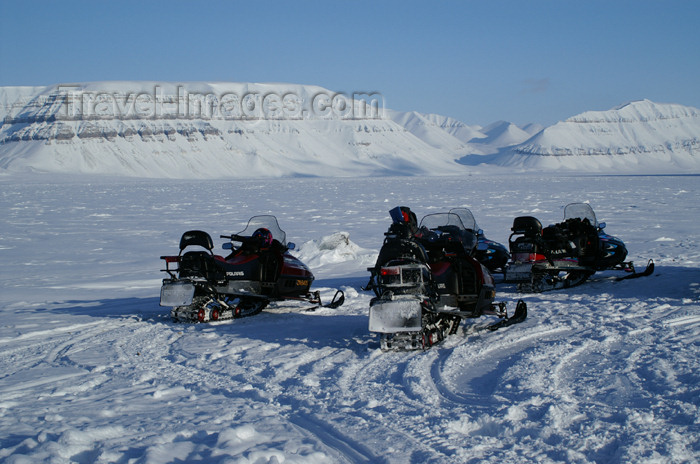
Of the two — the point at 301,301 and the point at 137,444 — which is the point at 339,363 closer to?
the point at 137,444

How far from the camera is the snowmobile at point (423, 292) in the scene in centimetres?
585

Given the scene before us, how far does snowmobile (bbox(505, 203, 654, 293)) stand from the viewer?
9.52 metres

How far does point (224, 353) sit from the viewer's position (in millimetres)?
6211

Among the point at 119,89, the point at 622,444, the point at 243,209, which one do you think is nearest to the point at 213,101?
the point at 119,89

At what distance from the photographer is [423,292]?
241 inches

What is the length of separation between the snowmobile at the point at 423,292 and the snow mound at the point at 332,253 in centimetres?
612

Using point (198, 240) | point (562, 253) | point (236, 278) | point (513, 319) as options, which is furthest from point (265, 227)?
point (562, 253)

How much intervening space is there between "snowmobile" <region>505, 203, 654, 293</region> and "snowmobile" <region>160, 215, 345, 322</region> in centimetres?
291

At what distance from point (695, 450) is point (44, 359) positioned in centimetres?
537

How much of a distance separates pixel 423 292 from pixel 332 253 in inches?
300

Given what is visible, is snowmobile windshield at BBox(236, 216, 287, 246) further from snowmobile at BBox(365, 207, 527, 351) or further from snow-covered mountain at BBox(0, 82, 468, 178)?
snow-covered mountain at BBox(0, 82, 468, 178)

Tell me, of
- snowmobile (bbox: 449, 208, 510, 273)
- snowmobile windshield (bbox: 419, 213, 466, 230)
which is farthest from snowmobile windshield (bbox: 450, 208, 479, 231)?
snowmobile windshield (bbox: 419, 213, 466, 230)

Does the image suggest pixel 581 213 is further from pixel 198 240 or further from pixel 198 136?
pixel 198 136

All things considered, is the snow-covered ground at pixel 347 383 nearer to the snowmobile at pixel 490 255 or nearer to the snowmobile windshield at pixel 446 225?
the snowmobile at pixel 490 255
